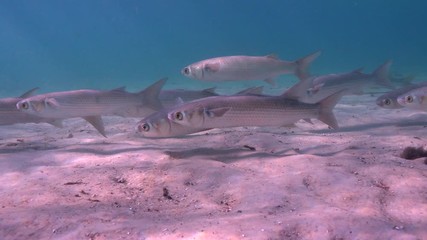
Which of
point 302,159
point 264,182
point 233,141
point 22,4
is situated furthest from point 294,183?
point 22,4

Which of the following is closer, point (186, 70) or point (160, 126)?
point (160, 126)

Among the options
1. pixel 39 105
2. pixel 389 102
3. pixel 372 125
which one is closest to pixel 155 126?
pixel 39 105

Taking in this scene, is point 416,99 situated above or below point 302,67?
below

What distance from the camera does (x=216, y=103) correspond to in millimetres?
5645

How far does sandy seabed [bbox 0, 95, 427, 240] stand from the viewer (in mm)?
3002

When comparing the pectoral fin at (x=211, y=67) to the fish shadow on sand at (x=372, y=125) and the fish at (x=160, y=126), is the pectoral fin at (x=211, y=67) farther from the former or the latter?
the fish at (x=160, y=126)

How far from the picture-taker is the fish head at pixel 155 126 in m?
5.86

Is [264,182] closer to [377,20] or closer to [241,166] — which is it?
[241,166]

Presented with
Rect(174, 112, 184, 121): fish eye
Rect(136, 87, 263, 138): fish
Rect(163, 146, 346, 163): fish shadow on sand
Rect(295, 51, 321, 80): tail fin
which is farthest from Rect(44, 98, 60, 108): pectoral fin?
Rect(295, 51, 321, 80): tail fin

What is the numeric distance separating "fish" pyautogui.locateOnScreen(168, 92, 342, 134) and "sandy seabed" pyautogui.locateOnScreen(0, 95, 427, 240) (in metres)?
0.55

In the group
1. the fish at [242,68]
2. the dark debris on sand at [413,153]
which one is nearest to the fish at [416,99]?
the dark debris on sand at [413,153]

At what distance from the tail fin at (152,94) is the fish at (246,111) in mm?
2153

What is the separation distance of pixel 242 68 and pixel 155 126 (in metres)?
4.34

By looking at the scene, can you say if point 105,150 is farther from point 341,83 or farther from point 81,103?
point 341,83
